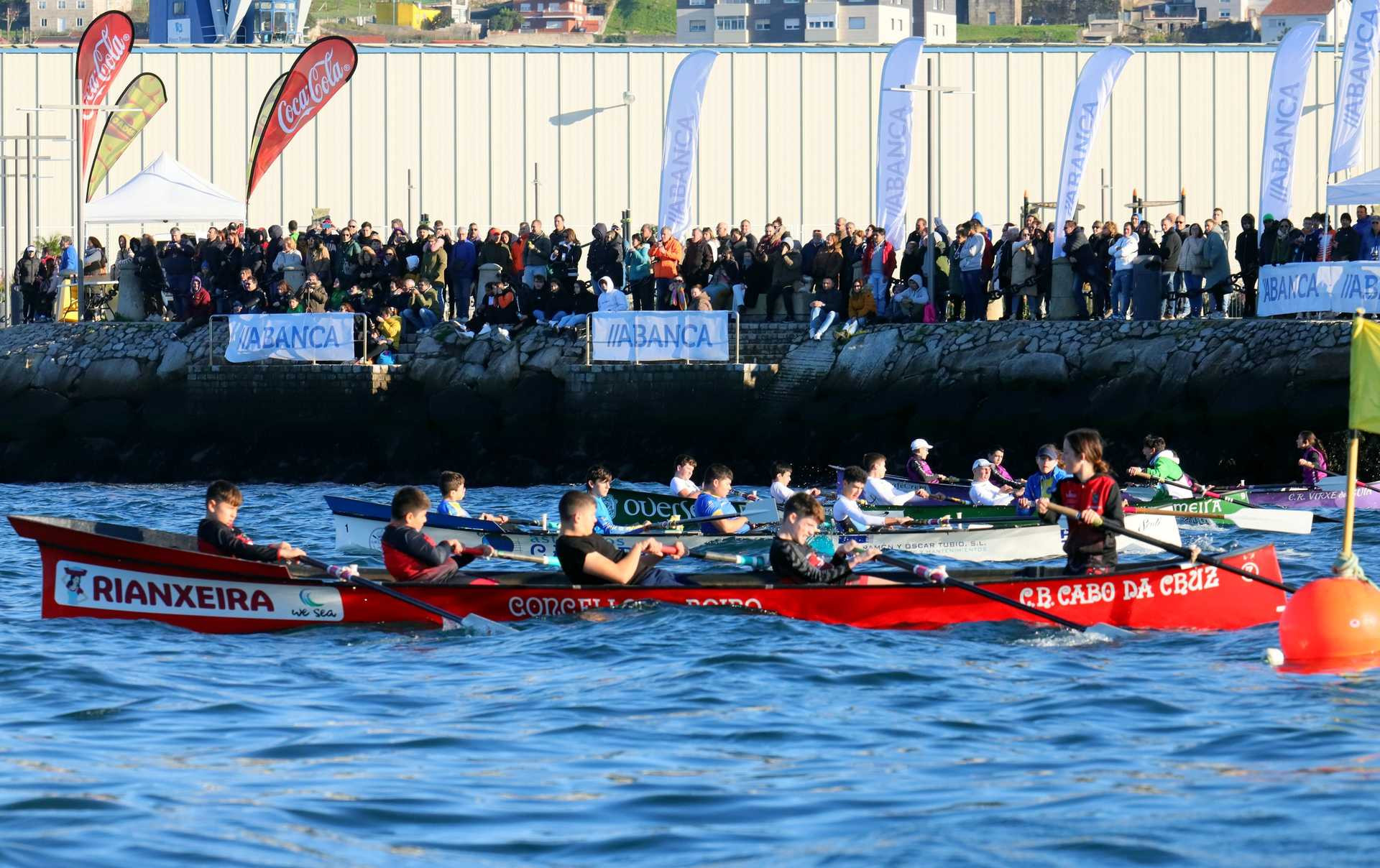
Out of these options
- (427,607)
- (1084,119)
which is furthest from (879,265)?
(427,607)

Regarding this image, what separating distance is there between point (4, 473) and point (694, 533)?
1724 centimetres

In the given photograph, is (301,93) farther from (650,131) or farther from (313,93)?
(650,131)

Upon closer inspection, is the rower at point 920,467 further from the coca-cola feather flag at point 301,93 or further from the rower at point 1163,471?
the coca-cola feather flag at point 301,93

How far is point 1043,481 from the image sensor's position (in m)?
19.6

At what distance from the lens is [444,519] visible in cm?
1934

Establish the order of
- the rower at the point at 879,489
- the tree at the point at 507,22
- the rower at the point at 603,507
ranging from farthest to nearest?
1. the tree at the point at 507,22
2. the rower at the point at 879,489
3. the rower at the point at 603,507

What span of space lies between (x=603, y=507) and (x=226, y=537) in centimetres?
554

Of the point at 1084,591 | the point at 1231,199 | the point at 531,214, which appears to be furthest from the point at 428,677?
the point at 1231,199

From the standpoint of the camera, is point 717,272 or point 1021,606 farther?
point 717,272

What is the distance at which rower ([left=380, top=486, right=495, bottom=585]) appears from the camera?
49.3 feet

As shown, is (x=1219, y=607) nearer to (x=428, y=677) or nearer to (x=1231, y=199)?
(x=428, y=677)

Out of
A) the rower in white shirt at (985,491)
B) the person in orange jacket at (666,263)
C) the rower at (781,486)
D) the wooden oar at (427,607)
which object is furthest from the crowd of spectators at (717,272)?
the wooden oar at (427,607)

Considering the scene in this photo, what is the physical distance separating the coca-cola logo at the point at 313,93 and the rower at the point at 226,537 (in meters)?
19.3

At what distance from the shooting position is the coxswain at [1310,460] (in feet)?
76.5
